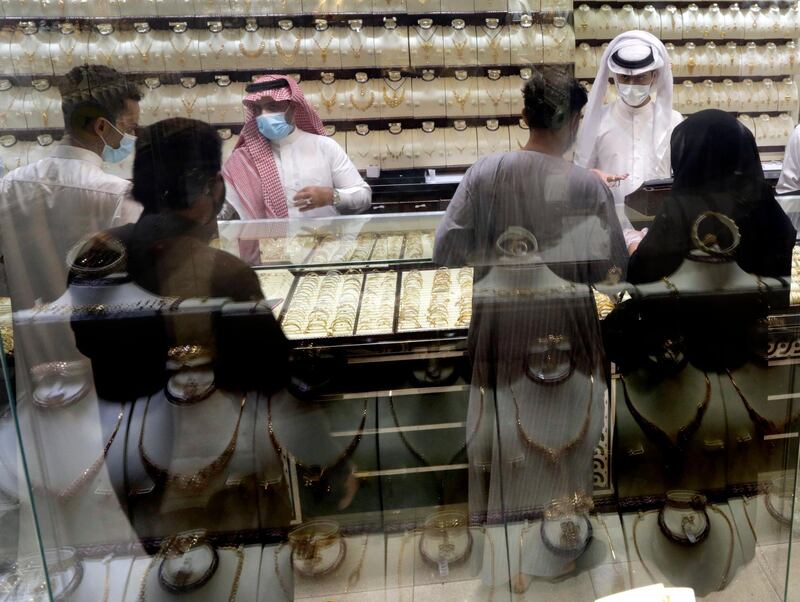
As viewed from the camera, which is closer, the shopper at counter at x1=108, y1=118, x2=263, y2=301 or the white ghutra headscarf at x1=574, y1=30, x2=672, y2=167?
the shopper at counter at x1=108, y1=118, x2=263, y2=301

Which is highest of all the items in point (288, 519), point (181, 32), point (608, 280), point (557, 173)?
point (181, 32)

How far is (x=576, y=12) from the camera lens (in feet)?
2.87

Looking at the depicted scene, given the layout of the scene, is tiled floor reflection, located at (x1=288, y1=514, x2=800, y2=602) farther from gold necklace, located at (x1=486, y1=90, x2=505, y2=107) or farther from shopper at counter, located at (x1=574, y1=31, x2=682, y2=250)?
gold necklace, located at (x1=486, y1=90, x2=505, y2=107)

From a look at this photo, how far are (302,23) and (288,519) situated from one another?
73 cm

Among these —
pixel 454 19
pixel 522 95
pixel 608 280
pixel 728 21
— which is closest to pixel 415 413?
pixel 608 280

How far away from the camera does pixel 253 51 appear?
0.82 metres

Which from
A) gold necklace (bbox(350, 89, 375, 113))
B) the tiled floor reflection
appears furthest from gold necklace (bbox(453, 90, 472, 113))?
the tiled floor reflection

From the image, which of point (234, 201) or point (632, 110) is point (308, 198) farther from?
point (632, 110)

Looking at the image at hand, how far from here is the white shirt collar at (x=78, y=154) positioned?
699 mm

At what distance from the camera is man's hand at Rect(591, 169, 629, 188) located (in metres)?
0.86

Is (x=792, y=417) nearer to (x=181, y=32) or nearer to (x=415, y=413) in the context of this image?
(x=415, y=413)

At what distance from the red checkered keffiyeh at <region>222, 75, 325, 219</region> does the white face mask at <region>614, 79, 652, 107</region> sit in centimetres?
51

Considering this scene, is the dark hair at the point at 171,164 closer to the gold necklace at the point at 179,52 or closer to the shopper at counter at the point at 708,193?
the gold necklace at the point at 179,52

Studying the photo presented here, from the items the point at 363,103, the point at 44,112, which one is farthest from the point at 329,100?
the point at 44,112
